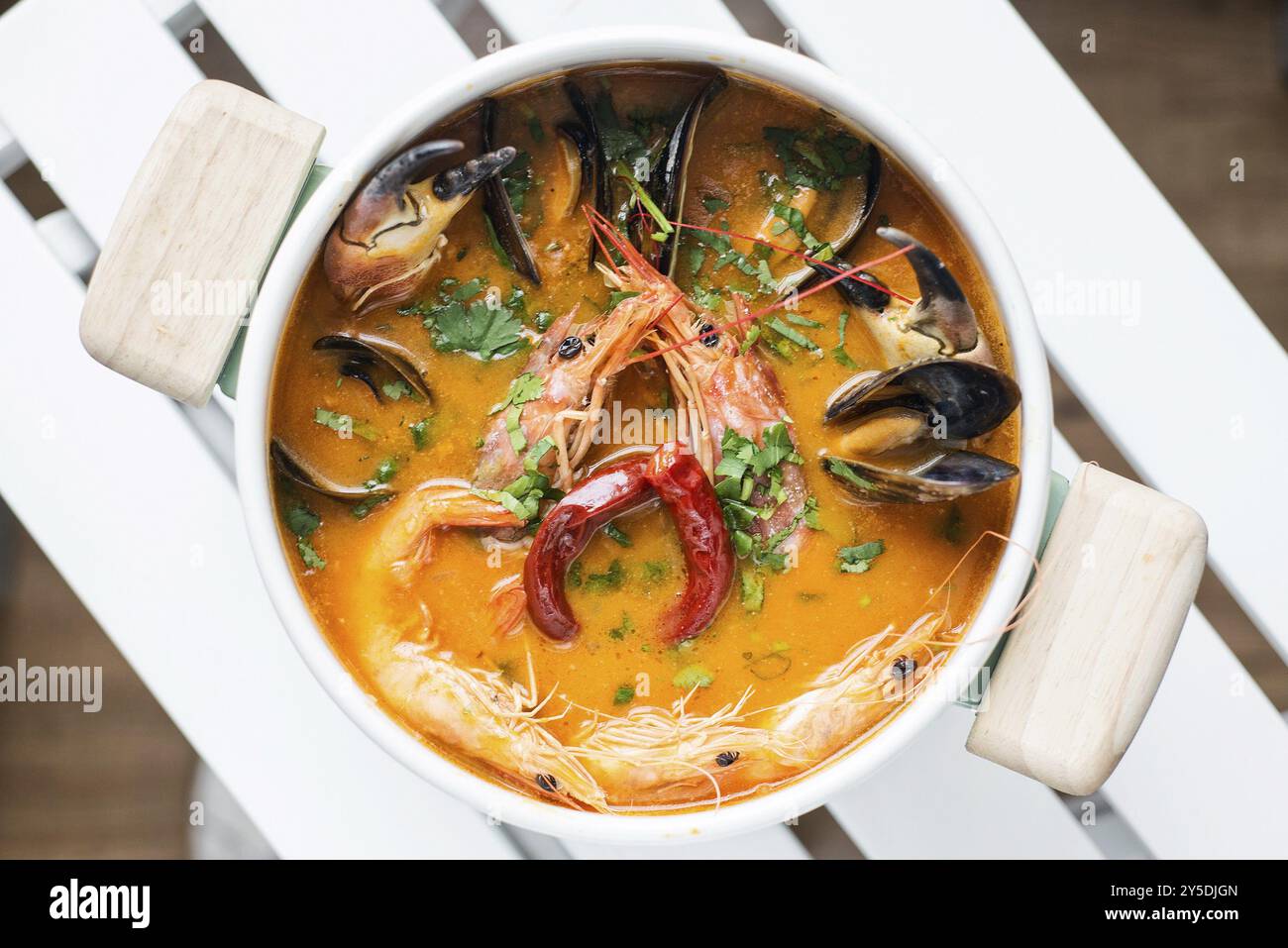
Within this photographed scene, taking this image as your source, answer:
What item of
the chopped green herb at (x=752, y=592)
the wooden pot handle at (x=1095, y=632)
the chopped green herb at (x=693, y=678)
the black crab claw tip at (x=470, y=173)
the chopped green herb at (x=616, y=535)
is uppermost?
the black crab claw tip at (x=470, y=173)

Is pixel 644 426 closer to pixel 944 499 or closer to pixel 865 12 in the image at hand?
pixel 944 499

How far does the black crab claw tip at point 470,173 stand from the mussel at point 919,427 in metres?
0.45

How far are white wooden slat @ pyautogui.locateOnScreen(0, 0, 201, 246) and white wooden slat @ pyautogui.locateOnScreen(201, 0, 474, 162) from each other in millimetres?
99

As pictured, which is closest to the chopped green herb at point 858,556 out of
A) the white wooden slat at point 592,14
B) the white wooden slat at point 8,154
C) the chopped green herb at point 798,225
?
the chopped green herb at point 798,225

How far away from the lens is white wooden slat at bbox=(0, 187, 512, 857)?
4.67ft

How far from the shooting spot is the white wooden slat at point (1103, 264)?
1.37 metres

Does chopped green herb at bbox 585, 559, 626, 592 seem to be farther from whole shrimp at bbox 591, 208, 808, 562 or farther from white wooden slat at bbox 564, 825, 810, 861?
white wooden slat at bbox 564, 825, 810, 861

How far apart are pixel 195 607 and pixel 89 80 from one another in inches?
27.7

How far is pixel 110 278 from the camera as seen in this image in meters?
1.10

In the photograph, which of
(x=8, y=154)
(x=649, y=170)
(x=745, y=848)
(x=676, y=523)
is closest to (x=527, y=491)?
(x=676, y=523)

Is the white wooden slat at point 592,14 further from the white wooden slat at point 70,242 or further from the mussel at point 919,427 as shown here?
the white wooden slat at point 70,242

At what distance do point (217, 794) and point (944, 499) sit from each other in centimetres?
133

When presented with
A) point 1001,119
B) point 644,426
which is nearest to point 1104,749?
point 644,426

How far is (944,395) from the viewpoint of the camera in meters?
1.11
